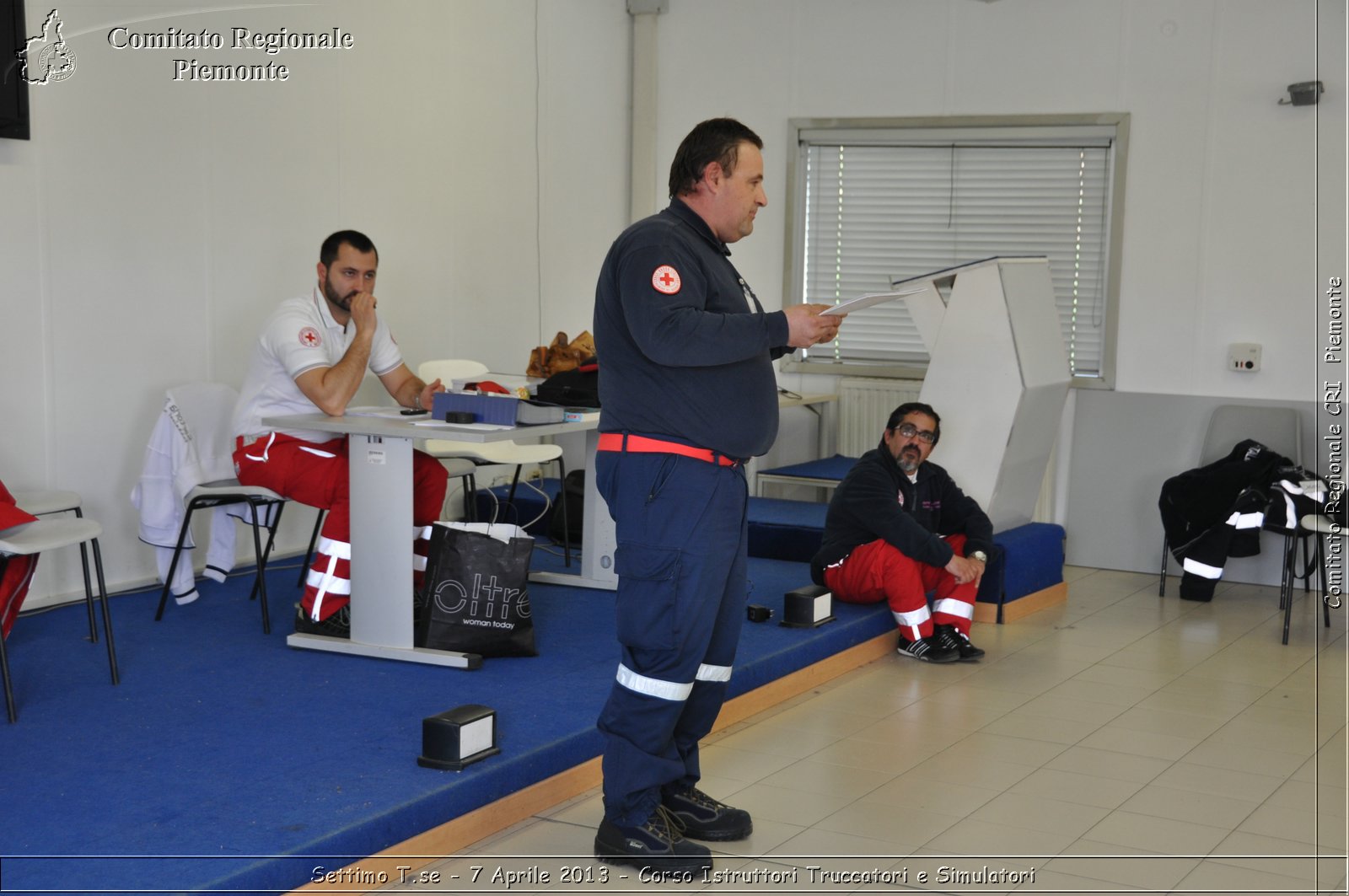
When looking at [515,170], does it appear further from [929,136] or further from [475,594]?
[475,594]

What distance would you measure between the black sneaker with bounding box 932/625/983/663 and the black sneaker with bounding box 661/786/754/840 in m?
2.02

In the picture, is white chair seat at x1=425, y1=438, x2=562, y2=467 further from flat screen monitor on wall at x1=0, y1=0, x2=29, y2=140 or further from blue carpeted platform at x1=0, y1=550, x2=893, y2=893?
flat screen monitor on wall at x1=0, y1=0, x2=29, y2=140

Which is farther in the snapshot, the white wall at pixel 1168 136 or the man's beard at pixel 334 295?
the white wall at pixel 1168 136

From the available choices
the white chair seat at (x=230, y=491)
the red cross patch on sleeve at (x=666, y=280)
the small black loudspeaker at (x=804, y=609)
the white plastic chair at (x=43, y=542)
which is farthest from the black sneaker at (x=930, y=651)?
the white plastic chair at (x=43, y=542)

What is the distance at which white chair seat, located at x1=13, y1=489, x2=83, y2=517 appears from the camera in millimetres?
4098

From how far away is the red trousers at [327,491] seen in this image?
425cm

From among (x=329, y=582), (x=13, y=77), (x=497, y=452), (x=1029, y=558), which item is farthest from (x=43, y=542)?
(x=1029, y=558)

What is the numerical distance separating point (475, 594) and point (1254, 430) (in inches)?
172

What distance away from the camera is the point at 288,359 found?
4.32 metres

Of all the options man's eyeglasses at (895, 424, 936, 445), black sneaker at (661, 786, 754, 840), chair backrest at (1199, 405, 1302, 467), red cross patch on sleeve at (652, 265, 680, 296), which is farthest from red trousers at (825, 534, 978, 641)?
red cross patch on sleeve at (652, 265, 680, 296)

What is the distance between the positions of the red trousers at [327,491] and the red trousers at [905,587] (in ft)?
5.18

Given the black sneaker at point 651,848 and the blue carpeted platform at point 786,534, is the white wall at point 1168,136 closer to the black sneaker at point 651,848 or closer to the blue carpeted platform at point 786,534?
the blue carpeted platform at point 786,534

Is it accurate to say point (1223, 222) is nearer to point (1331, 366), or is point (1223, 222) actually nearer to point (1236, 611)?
point (1331, 366)

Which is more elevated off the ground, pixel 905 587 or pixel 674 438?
pixel 674 438
